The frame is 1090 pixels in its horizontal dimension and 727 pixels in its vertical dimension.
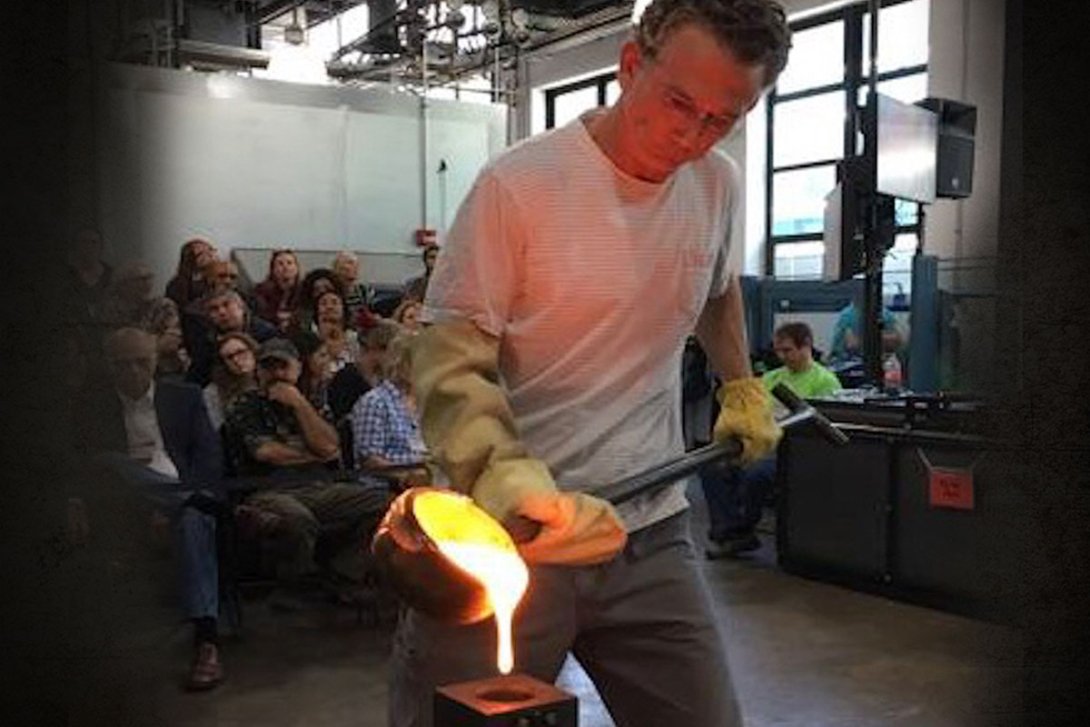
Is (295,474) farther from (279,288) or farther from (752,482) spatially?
(752,482)

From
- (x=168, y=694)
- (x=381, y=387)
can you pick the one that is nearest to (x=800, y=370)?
(x=381, y=387)

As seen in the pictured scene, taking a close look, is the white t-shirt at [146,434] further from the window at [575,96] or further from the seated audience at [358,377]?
the window at [575,96]

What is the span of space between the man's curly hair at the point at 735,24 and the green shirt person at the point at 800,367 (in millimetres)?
2878

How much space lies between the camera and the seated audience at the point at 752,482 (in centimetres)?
383

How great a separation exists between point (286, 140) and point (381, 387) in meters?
2.17

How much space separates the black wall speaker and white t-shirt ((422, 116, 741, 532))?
298 centimetres

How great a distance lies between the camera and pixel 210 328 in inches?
127

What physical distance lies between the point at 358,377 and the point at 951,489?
1.74m

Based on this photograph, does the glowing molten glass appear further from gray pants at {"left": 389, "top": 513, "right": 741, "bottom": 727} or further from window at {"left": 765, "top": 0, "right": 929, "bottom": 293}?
window at {"left": 765, "top": 0, "right": 929, "bottom": 293}

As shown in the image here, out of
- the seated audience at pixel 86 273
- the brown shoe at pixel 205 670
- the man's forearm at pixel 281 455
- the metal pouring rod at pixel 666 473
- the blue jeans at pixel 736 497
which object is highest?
the seated audience at pixel 86 273

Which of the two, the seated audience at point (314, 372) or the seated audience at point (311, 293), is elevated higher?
the seated audience at point (311, 293)

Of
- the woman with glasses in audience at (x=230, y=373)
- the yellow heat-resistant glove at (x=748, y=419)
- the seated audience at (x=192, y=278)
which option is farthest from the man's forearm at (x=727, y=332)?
the seated audience at (x=192, y=278)

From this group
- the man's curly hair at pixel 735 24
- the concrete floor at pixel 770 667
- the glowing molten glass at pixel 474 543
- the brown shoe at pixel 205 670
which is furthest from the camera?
the brown shoe at pixel 205 670

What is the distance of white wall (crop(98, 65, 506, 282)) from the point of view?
4.41 meters
